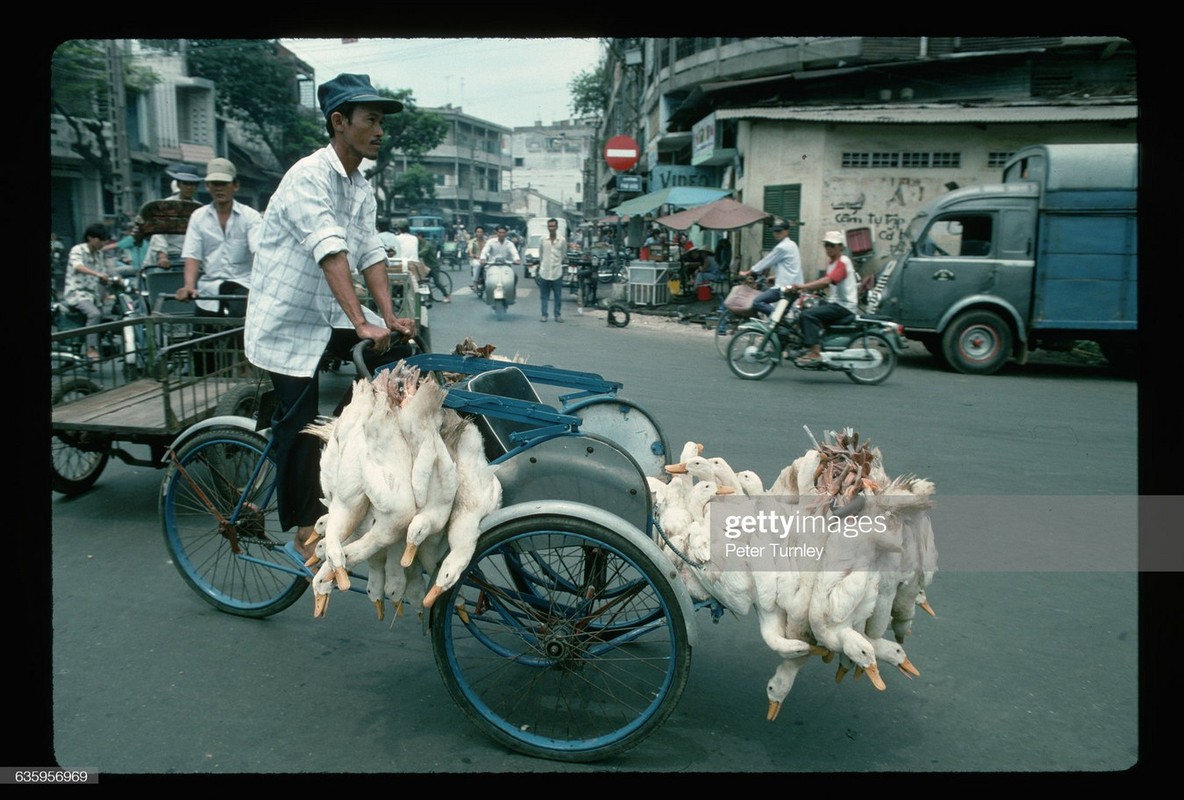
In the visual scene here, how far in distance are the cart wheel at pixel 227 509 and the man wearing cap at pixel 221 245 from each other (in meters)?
2.15

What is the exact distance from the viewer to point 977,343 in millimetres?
10352

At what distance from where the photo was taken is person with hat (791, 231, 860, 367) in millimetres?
9539

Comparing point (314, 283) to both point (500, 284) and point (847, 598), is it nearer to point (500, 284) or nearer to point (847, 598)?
point (847, 598)

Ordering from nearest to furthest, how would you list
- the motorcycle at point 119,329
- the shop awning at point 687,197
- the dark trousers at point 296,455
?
the dark trousers at point 296,455 < the motorcycle at point 119,329 < the shop awning at point 687,197

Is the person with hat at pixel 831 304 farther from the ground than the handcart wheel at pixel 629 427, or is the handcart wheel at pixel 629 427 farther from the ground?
the person with hat at pixel 831 304

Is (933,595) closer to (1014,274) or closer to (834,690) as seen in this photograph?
(834,690)

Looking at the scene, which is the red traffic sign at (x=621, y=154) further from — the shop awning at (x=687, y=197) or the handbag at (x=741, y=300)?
the handbag at (x=741, y=300)

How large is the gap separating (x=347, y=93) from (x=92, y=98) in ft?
57.1

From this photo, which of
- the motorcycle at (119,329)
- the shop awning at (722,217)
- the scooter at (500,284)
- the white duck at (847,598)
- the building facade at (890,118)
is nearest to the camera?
the white duck at (847,598)

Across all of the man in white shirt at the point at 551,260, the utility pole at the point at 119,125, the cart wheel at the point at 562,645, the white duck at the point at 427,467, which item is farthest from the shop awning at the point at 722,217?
the white duck at the point at 427,467

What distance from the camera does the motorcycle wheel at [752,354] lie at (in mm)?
9562

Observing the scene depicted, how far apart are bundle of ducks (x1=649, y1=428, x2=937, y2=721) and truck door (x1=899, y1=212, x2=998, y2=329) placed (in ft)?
28.8

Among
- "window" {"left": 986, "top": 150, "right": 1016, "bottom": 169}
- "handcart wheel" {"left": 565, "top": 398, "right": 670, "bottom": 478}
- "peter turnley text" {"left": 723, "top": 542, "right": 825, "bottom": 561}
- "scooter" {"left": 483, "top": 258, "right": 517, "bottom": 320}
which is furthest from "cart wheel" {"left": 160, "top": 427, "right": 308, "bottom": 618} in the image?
"window" {"left": 986, "top": 150, "right": 1016, "bottom": 169}

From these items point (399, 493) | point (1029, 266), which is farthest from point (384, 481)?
point (1029, 266)
